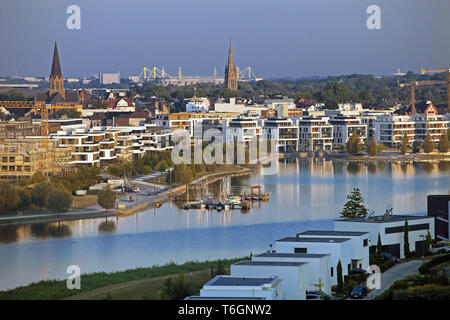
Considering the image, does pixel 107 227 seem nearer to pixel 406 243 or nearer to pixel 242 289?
pixel 406 243


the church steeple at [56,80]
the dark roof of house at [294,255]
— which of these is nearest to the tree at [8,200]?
the dark roof of house at [294,255]

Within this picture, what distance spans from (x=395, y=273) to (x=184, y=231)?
3409 millimetres

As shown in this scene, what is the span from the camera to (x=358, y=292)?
534 cm

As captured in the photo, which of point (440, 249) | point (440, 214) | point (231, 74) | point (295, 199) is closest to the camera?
point (440, 249)

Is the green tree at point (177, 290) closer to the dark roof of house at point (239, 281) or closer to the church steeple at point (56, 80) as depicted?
the dark roof of house at point (239, 281)

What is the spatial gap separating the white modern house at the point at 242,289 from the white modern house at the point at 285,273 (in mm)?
251

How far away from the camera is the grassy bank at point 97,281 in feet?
20.3

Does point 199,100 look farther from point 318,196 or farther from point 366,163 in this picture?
point 318,196

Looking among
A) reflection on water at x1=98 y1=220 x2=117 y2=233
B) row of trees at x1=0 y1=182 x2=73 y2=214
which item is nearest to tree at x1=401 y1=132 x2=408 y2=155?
row of trees at x1=0 y1=182 x2=73 y2=214

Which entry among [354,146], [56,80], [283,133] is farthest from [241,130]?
[56,80]

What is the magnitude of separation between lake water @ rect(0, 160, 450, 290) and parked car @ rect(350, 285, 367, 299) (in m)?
2.12

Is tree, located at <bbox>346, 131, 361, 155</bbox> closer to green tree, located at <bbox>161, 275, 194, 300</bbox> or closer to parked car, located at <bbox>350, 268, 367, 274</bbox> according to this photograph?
parked car, located at <bbox>350, 268, 367, 274</bbox>

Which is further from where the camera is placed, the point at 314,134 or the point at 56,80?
the point at 56,80
